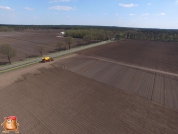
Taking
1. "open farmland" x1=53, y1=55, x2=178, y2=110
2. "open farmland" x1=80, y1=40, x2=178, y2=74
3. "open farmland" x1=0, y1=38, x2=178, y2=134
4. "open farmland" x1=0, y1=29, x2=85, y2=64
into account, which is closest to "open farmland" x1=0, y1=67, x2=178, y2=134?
"open farmland" x1=0, y1=38, x2=178, y2=134

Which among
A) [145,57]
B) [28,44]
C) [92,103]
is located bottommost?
[92,103]

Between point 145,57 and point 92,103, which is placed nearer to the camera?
point 92,103

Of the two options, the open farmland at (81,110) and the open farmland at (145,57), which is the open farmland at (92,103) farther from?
the open farmland at (145,57)

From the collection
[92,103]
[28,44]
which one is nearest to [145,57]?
[92,103]

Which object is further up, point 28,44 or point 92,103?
point 28,44

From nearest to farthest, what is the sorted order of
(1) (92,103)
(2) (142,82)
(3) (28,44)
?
1. (1) (92,103)
2. (2) (142,82)
3. (3) (28,44)

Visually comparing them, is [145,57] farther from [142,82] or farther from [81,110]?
[81,110]

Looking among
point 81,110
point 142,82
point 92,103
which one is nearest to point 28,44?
point 92,103

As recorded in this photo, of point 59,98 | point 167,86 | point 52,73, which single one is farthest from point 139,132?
point 52,73

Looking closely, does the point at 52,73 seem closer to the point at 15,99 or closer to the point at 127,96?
the point at 15,99

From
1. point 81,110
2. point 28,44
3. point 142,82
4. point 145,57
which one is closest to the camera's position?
point 81,110

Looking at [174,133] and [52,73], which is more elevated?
[52,73]
